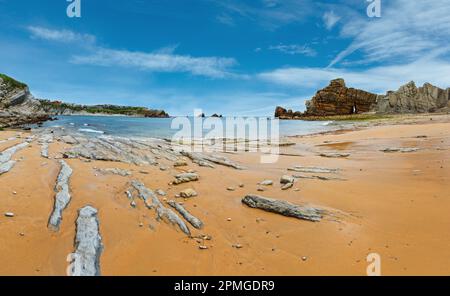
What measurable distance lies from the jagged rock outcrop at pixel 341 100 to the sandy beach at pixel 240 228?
13302 cm

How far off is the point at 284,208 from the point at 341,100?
14002cm

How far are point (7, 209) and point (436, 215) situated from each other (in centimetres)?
1334

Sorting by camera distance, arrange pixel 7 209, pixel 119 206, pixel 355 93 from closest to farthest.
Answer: pixel 7 209
pixel 119 206
pixel 355 93

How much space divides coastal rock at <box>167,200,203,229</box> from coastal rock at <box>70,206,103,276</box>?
248cm

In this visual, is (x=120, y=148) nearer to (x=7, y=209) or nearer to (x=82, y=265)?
(x=7, y=209)

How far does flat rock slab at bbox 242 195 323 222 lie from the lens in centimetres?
837

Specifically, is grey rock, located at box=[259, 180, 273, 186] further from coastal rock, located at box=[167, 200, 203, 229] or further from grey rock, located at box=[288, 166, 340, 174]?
coastal rock, located at box=[167, 200, 203, 229]

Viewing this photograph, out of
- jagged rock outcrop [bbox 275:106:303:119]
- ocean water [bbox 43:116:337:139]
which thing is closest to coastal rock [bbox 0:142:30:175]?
ocean water [bbox 43:116:337:139]

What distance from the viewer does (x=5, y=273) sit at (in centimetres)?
562

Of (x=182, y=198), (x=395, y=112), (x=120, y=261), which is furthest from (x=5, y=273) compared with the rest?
(x=395, y=112)

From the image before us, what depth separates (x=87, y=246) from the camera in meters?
6.52

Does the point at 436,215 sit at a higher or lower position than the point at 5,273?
higher

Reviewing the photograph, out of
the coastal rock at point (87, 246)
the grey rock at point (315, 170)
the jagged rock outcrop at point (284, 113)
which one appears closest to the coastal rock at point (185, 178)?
the coastal rock at point (87, 246)
